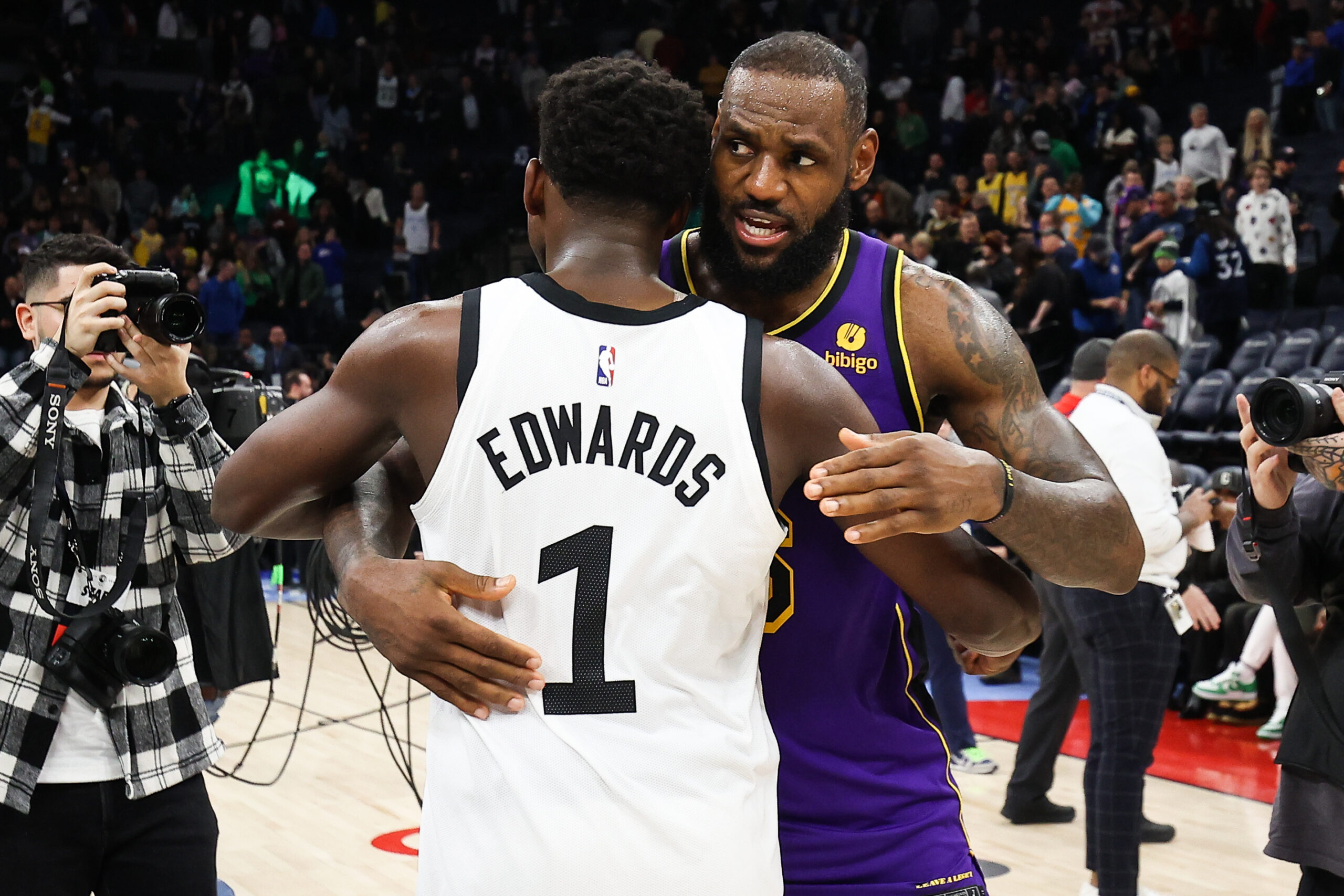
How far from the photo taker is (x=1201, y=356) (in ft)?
34.4

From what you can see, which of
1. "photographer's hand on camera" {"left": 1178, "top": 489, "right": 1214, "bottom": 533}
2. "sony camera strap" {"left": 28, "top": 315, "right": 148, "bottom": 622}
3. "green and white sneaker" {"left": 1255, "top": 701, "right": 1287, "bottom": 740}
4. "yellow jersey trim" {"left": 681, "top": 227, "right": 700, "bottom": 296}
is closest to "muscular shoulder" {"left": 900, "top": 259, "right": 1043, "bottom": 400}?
"yellow jersey trim" {"left": 681, "top": 227, "right": 700, "bottom": 296}

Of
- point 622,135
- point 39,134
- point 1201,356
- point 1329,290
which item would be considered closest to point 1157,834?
point 622,135

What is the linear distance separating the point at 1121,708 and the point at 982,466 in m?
3.42

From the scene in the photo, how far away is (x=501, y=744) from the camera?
5.56ft

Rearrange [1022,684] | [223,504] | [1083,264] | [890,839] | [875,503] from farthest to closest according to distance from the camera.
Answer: [1083,264] < [1022,684] < [890,839] < [223,504] < [875,503]

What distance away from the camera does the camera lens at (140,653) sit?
2736mm

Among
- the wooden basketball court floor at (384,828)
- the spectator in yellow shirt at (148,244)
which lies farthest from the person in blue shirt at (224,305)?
the wooden basketball court floor at (384,828)

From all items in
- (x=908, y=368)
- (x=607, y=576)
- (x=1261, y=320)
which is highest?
(x=908, y=368)

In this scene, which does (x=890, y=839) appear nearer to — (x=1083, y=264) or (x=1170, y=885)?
(x=1170, y=885)

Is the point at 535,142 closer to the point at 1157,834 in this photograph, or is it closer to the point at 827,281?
the point at 1157,834

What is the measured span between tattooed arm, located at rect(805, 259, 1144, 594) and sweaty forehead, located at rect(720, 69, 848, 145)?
28 centimetres

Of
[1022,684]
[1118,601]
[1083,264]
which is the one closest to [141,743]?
[1118,601]

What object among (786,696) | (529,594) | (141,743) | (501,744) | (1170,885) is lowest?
(1170,885)

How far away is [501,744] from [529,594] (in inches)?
7.1
